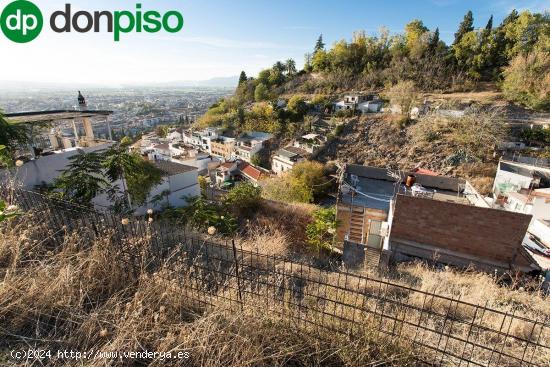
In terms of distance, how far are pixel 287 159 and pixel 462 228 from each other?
18.8m

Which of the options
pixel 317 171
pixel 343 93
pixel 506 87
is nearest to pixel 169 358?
pixel 317 171

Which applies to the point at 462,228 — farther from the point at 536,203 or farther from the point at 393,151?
the point at 393,151

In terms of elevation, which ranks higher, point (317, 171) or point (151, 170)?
point (151, 170)

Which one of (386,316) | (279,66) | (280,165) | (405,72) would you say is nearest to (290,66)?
(279,66)

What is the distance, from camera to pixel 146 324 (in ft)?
6.70

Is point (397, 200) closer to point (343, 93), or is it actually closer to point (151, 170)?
point (151, 170)

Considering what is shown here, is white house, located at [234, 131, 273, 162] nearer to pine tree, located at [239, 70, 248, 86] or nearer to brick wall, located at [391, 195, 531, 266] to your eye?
pine tree, located at [239, 70, 248, 86]

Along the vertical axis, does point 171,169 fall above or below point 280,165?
above

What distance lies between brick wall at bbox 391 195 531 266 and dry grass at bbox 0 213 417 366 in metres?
5.83

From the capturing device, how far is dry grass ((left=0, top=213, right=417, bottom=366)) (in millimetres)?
1864

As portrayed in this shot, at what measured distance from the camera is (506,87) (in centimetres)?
2695

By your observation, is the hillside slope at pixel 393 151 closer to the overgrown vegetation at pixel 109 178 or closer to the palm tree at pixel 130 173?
the palm tree at pixel 130 173

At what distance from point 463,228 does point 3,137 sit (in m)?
11.3

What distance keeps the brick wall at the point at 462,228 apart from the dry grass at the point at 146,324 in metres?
5.83
